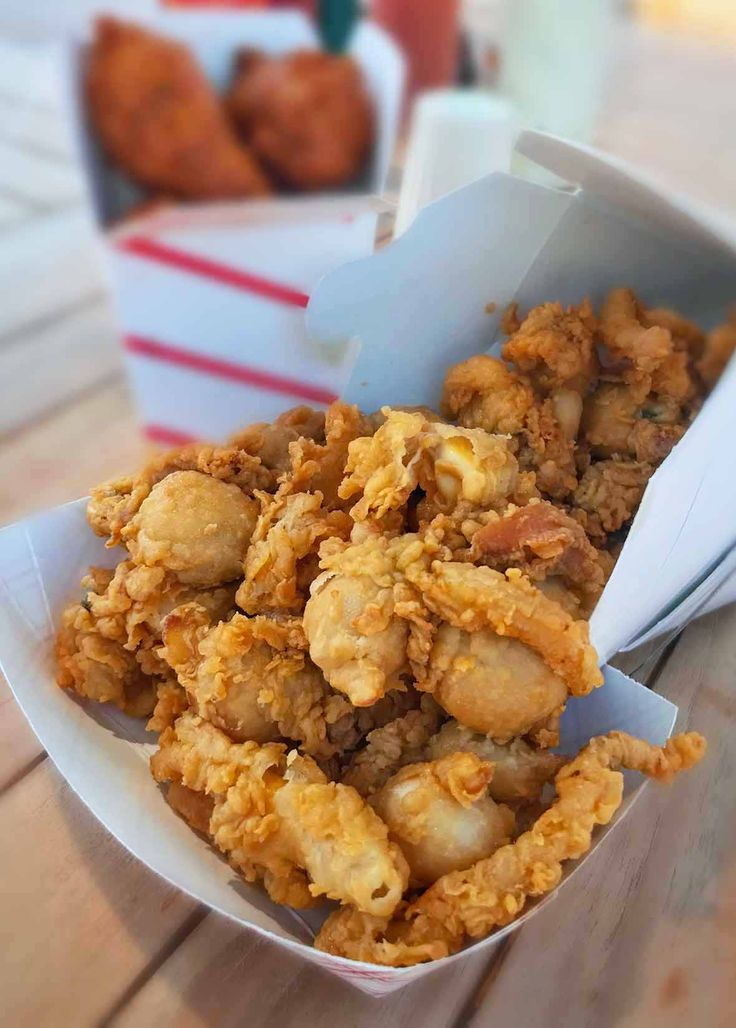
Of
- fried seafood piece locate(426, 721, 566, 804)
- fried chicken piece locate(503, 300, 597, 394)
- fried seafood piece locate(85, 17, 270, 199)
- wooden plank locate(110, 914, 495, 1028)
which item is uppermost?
fried seafood piece locate(85, 17, 270, 199)

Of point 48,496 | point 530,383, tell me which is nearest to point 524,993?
point 530,383

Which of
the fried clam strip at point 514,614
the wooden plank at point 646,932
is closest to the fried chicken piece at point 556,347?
the fried clam strip at point 514,614

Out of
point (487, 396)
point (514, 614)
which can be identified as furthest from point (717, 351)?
point (514, 614)

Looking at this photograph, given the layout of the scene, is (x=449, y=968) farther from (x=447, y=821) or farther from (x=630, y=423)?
(x=630, y=423)

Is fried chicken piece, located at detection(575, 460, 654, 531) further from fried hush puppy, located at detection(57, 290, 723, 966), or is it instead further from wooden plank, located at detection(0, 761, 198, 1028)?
wooden plank, located at detection(0, 761, 198, 1028)

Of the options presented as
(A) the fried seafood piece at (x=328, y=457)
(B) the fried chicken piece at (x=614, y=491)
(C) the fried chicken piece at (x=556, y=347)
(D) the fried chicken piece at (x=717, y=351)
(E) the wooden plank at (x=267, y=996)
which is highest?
(D) the fried chicken piece at (x=717, y=351)

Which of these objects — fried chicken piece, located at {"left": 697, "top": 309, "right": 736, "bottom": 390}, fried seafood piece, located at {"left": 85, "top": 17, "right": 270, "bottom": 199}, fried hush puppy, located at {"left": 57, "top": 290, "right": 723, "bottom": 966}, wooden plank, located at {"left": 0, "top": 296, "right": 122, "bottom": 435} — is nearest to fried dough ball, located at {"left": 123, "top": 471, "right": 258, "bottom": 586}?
fried hush puppy, located at {"left": 57, "top": 290, "right": 723, "bottom": 966}

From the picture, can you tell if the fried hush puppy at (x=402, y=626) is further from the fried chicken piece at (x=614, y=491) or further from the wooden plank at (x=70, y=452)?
the wooden plank at (x=70, y=452)
